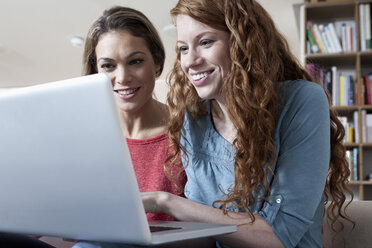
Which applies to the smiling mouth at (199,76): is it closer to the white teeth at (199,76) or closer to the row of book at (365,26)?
the white teeth at (199,76)

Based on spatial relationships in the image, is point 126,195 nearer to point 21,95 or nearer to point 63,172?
point 63,172

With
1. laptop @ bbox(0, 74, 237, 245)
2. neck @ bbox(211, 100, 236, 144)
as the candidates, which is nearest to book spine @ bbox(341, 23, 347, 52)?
neck @ bbox(211, 100, 236, 144)

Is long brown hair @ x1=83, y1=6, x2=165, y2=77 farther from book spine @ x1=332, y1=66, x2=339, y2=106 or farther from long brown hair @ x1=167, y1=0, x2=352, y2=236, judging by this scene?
book spine @ x1=332, y1=66, x2=339, y2=106

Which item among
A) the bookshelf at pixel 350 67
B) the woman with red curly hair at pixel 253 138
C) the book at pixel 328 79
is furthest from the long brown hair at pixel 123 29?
the book at pixel 328 79

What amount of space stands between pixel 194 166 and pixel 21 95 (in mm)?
673

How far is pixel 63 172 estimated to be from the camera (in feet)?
2.10

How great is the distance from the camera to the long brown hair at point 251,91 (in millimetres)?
1019

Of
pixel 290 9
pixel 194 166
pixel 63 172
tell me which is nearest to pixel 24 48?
pixel 290 9

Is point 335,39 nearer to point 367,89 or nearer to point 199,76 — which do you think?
point 367,89

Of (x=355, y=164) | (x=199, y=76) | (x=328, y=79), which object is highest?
(x=328, y=79)

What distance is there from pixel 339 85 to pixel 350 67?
26 cm

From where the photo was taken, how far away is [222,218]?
37.3 inches

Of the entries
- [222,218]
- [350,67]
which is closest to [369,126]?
[350,67]

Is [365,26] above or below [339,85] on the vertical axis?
above
